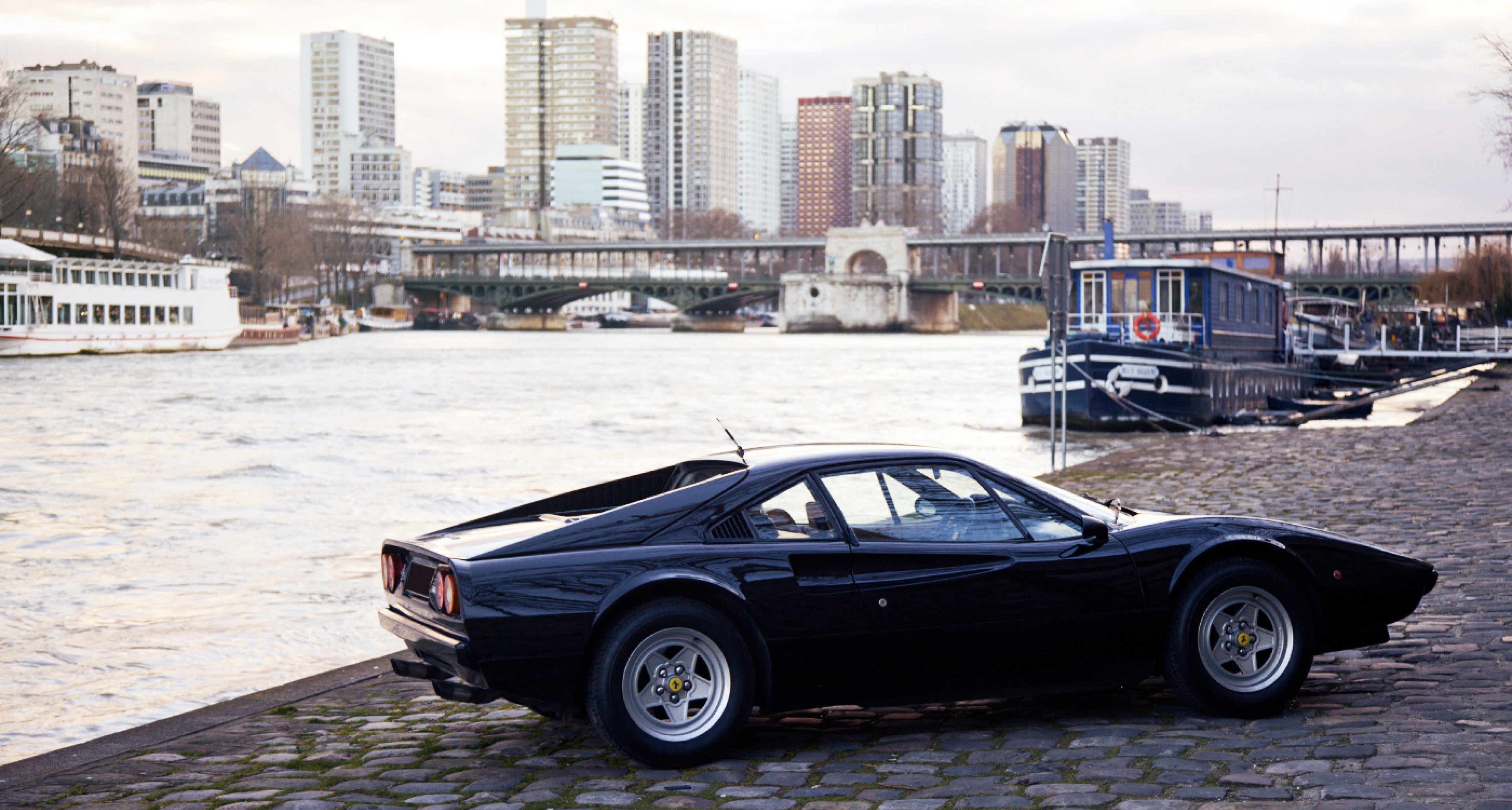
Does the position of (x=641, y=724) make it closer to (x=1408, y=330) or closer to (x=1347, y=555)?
(x=1347, y=555)

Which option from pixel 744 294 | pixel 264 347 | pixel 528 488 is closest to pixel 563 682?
pixel 528 488

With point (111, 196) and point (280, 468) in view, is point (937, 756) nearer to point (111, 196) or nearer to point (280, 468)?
point (280, 468)

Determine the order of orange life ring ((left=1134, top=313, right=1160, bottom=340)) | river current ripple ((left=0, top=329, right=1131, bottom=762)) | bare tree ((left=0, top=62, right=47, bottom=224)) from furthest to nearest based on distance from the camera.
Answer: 1. bare tree ((left=0, top=62, right=47, bottom=224))
2. orange life ring ((left=1134, top=313, right=1160, bottom=340))
3. river current ripple ((left=0, top=329, right=1131, bottom=762))

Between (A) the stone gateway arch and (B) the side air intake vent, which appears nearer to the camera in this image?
(B) the side air intake vent

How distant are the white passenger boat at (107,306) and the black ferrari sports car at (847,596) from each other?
224ft

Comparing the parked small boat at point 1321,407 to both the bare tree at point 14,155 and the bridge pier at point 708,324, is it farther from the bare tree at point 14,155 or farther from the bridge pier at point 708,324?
the bridge pier at point 708,324

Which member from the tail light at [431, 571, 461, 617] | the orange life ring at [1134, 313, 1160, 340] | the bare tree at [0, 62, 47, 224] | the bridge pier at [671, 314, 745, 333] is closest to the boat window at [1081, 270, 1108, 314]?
the orange life ring at [1134, 313, 1160, 340]

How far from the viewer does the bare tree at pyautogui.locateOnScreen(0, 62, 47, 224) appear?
6838 cm

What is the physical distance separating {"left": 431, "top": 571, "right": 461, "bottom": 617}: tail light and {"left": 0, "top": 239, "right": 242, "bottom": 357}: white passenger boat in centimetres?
6795

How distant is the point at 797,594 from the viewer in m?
5.63

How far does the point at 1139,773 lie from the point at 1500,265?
Result: 79.5m

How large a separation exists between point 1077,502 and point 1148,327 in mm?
27154

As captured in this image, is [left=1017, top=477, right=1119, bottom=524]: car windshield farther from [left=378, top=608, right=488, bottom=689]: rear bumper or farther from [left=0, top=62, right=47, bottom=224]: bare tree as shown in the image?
[left=0, top=62, right=47, bottom=224]: bare tree

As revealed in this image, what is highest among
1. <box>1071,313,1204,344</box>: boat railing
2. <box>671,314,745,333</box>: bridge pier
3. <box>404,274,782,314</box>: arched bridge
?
<box>404,274,782,314</box>: arched bridge
